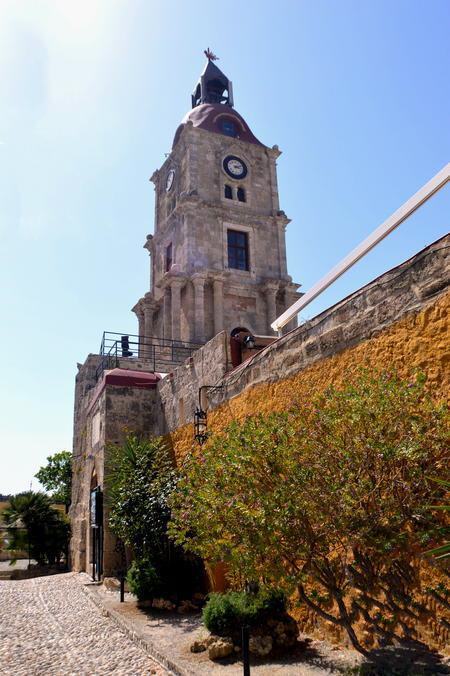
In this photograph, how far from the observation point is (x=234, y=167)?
86.4ft

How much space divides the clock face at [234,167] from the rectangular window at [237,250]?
10.2ft

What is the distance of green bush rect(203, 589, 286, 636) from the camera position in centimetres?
600

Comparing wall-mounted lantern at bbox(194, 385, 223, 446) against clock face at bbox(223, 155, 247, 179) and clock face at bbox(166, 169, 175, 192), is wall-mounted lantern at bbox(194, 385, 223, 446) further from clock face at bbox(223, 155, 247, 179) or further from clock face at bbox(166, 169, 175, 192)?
clock face at bbox(166, 169, 175, 192)

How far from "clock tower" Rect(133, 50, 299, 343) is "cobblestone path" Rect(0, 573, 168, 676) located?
1380 centimetres

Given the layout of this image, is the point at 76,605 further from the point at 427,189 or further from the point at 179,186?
the point at 179,186

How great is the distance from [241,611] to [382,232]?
188 inches

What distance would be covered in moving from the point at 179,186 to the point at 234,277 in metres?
5.75

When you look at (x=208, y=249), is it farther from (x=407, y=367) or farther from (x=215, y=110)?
(x=407, y=367)

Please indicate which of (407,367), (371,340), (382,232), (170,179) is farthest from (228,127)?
(407,367)

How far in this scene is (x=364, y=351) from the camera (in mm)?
5891

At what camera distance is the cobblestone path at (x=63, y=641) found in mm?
5891

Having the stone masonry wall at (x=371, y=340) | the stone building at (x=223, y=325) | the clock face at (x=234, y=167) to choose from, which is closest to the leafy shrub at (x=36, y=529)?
the stone building at (x=223, y=325)

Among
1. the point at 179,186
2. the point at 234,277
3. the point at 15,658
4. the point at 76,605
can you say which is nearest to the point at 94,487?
the point at 76,605

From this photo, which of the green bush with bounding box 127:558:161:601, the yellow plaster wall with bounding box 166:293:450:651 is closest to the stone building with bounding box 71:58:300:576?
the green bush with bounding box 127:558:161:601
